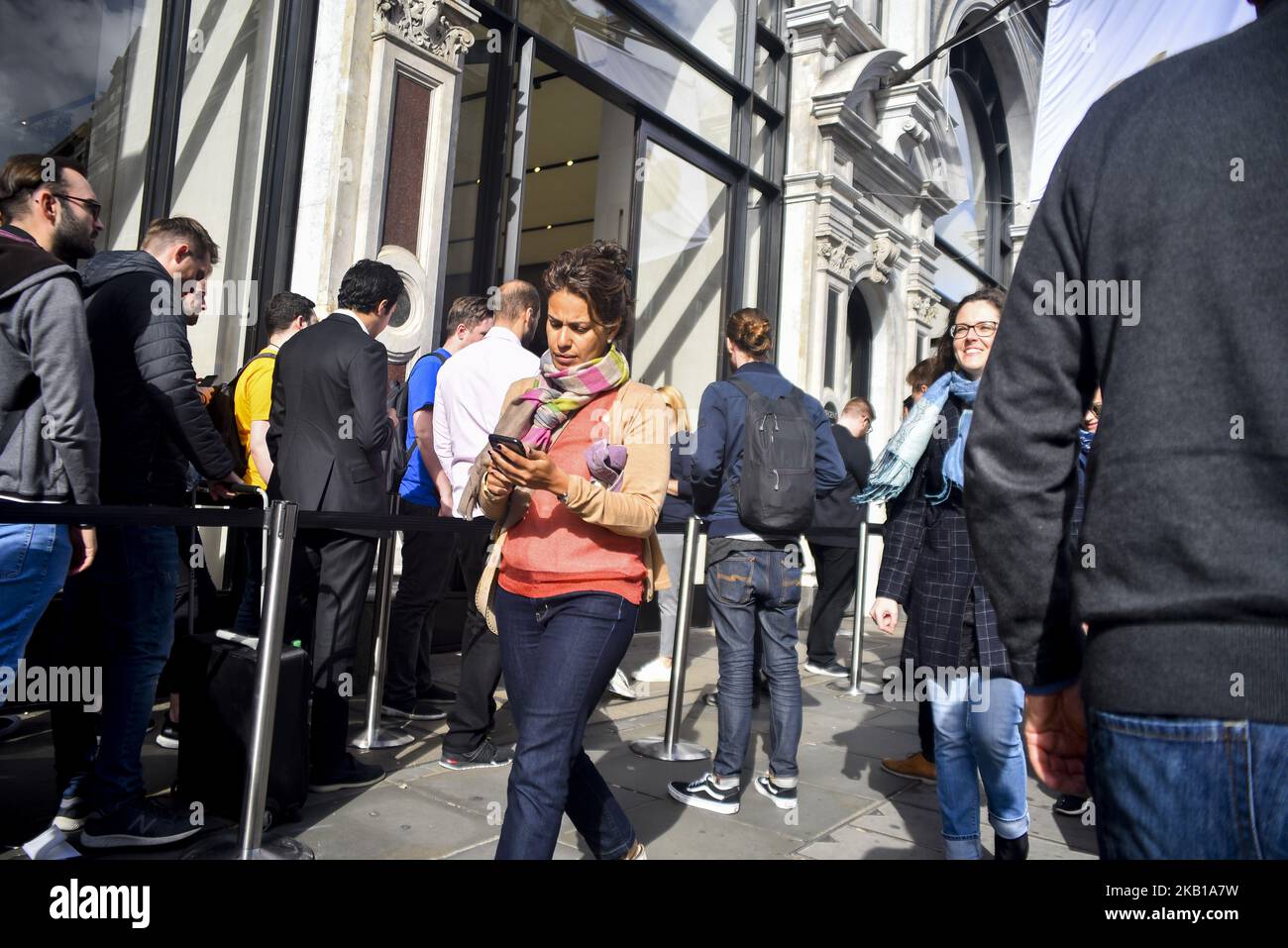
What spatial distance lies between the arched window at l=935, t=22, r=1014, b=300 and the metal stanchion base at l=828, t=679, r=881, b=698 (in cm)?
870

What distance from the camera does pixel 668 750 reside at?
4.65 m

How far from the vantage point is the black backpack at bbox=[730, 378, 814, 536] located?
3.94m

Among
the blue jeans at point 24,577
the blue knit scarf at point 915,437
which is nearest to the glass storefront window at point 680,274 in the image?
the blue knit scarf at point 915,437

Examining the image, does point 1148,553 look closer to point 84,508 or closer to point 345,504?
point 84,508

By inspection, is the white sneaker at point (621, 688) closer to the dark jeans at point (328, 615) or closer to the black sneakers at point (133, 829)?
the dark jeans at point (328, 615)

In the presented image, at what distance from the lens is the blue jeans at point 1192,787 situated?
1.06m

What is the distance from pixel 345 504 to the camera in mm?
3838

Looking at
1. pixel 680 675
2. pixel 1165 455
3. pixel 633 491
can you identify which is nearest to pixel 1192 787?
pixel 1165 455

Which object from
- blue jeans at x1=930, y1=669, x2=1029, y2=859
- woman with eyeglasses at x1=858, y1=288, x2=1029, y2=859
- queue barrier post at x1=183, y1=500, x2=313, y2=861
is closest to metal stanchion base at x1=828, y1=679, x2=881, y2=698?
woman with eyeglasses at x1=858, y1=288, x2=1029, y2=859

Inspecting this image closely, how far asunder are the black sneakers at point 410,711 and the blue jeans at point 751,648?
69.1 inches

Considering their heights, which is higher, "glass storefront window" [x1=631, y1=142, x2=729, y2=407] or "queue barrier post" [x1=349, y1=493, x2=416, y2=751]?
"glass storefront window" [x1=631, y1=142, x2=729, y2=407]

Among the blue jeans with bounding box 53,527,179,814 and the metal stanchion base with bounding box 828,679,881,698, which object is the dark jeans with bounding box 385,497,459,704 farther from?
the metal stanchion base with bounding box 828,679,881,698
